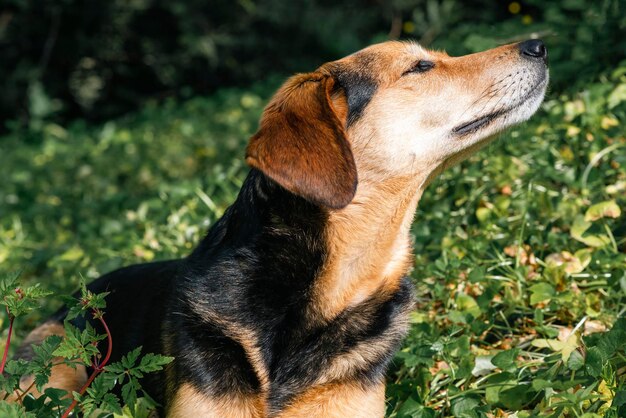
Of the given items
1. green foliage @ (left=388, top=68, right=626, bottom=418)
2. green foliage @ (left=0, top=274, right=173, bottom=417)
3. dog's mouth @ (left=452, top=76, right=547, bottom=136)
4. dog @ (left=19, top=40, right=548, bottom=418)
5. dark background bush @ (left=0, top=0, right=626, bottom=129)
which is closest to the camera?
green foliage @ (left=0, top=274, right=173, bottom=417)

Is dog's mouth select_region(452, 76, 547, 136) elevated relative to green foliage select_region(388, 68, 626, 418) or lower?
elevated

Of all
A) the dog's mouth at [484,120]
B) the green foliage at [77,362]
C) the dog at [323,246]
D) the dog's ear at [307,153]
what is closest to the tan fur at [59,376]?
the dog at [323,246]

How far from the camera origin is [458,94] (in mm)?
4062

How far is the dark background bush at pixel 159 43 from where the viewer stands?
15.7 meters

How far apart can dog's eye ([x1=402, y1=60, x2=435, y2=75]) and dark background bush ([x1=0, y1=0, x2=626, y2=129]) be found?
10478mm

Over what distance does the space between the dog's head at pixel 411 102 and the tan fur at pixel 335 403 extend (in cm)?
99

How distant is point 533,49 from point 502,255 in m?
1.23

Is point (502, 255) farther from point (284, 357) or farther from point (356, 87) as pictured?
point (284, 357)

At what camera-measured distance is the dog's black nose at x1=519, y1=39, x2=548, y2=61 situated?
423cm

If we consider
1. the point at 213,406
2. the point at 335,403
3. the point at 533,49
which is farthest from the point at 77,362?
the point at 533,49

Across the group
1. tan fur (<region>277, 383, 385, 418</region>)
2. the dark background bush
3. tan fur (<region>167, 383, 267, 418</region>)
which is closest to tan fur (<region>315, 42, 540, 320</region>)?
tan fur (<region>277, 383, 385, 418</region>)

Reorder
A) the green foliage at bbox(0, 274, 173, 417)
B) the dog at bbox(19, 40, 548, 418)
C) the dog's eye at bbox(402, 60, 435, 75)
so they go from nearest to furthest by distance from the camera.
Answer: the green foliage at bbox(0, 274, 173, 417) → the dog at bbox(19, 40, 548, 418) → the dog's eye at bbox(402, 60, 435, 75)

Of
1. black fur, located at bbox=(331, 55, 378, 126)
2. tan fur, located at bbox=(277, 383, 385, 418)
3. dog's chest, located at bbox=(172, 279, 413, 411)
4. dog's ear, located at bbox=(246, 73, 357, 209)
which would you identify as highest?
dog's ear, located at bbox=(246, 73, 357, 209)

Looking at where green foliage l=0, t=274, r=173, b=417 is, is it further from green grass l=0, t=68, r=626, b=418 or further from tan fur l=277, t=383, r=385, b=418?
tan fur l=277, t=383, r=385, b=418
